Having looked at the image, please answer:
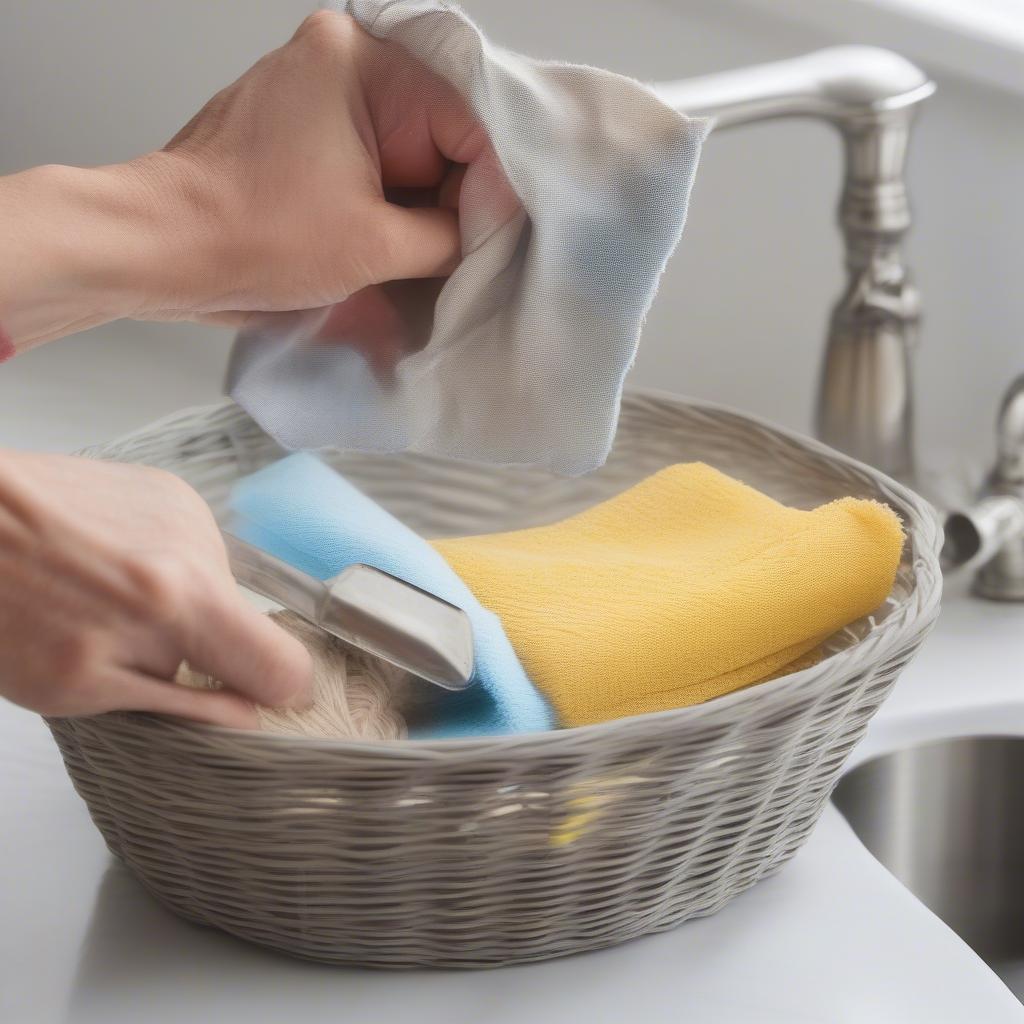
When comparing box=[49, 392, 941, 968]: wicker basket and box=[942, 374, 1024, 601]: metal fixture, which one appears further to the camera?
box=[942, 374, 1024, 601]: metal fixture

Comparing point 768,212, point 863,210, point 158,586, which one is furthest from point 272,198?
point 768,212

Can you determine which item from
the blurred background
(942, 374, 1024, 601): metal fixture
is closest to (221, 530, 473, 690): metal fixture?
(942, 374, 1024, 601): metal fixture

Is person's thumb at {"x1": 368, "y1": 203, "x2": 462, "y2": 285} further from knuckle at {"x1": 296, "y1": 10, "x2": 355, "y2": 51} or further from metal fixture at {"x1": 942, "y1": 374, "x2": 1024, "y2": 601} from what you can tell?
metal fixture at {"x1": 942, "y1": 374, "x2": 1024, "y2": 601}

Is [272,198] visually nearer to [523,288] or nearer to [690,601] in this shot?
[523,288]

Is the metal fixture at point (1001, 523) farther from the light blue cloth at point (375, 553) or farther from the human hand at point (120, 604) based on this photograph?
the human hand at point (120, 604)

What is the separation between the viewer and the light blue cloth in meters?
0.48

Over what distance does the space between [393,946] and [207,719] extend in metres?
0.10

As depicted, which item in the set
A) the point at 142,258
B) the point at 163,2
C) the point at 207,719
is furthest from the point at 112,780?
the point at 163,2

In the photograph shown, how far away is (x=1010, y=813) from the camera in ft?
2.19

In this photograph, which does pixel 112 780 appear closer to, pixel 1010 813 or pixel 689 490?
pixel 689 490

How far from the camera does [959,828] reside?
26.3 inches

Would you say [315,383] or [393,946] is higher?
[315,383]

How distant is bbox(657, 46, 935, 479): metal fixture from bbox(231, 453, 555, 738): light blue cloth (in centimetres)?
21

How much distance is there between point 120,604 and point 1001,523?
49 cm
